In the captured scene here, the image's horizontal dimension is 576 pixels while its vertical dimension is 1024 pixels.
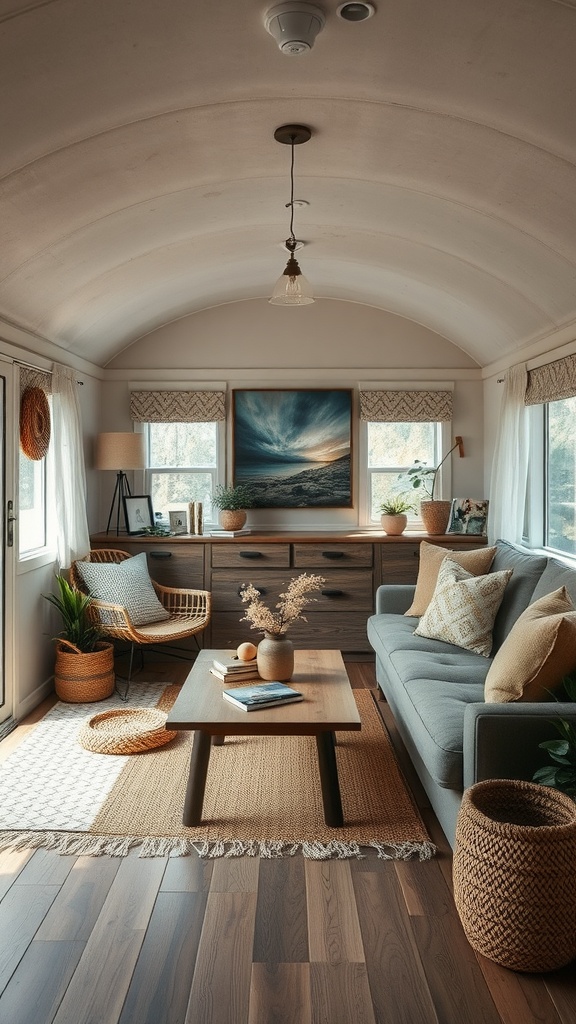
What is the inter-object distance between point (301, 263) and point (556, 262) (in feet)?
6.59

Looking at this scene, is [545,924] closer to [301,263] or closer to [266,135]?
[266,135]

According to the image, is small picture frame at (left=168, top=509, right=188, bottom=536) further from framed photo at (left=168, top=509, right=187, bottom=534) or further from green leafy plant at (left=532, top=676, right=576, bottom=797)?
green leafy plant at (left=532, top=676, right=576, bottom=797)

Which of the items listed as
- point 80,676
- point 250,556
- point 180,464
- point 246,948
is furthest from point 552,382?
point 246,948

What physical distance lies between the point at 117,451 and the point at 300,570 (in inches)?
60.8

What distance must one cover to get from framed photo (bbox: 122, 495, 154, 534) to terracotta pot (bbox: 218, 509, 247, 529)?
59cm

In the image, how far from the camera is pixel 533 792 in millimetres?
2467

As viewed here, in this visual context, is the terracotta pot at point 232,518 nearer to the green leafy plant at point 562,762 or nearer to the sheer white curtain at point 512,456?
the sheer white curtain at point 512,456

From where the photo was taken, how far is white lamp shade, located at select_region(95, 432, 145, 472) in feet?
18.5

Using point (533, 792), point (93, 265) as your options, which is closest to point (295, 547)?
point (93, 265)

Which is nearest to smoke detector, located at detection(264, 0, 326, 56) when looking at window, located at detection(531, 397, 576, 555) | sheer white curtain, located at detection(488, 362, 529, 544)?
window, located at detection(531, 397, 576, 555)

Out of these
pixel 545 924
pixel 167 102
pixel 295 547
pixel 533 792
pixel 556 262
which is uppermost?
pixel 167 102

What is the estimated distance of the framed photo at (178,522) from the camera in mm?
5953

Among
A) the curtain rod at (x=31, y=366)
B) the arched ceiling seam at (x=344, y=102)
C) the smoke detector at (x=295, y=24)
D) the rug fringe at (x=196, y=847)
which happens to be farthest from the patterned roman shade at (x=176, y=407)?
the smoke detector at (x=295, y=24)

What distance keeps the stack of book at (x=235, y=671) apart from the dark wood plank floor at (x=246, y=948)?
877 mm
